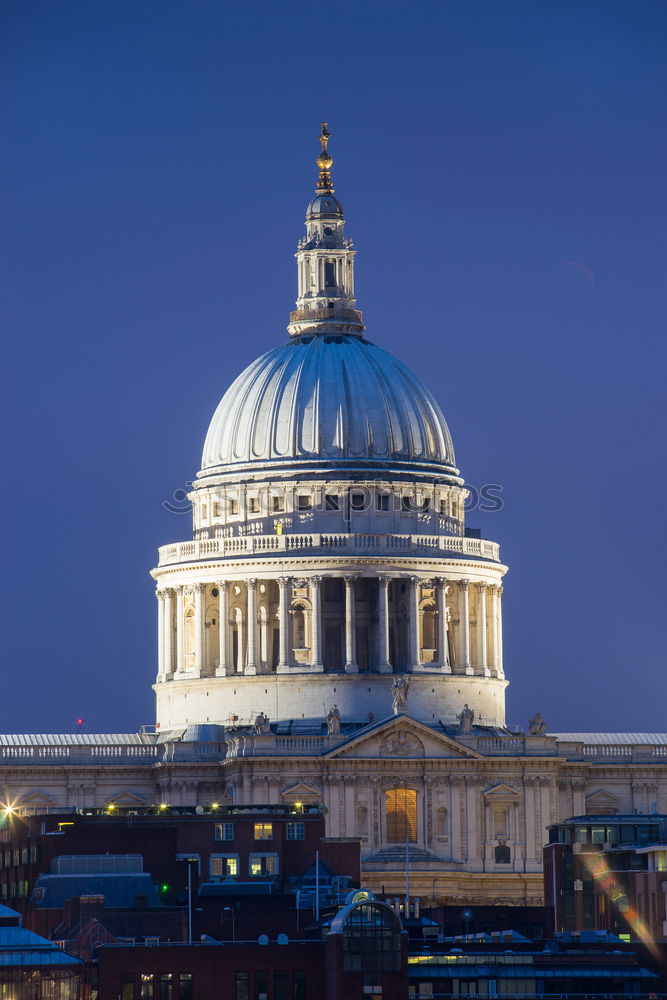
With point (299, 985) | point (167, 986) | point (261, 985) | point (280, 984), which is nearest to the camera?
point (167, 986)

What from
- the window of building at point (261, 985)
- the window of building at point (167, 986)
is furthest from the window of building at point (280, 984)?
the window of building at point (167, 986)

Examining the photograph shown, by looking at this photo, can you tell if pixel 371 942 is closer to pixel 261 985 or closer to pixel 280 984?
pixel 280 984

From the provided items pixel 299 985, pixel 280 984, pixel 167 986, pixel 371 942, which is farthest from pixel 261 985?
pixel 371 942

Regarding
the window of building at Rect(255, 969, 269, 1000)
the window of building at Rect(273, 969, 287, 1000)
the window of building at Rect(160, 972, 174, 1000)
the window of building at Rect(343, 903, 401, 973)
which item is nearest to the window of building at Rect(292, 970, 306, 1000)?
the window of building at Rect(273, 969, 287, 1000)

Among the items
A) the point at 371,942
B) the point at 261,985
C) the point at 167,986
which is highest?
the point at 371,942

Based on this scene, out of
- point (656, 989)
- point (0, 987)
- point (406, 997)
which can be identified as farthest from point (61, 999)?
point (656, 989)

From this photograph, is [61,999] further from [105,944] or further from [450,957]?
[450,957]

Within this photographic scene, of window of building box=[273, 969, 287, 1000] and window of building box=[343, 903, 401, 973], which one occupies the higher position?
window of building box=[343, 903, 401, 973]

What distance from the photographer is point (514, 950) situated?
198m

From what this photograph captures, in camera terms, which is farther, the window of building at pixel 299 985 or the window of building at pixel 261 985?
the window of building at pixel 299 985

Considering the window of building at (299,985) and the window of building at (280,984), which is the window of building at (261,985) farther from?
the window of building at (299,985)

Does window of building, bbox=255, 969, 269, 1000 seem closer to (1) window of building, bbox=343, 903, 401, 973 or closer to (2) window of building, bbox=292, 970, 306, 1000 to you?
(2) window of building, bbox=292, 970, 306, 1000

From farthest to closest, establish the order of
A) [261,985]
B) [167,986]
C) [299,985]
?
1. [299,985]
2. [261,985]
3. [167,986]

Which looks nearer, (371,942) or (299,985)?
(371,942)
